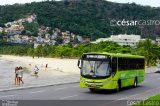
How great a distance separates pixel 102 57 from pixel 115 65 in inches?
41.2

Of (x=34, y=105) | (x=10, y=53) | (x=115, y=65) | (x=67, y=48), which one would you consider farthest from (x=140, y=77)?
(x=10, y=53)

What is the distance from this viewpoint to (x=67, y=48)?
144 m

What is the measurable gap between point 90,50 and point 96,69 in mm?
101790

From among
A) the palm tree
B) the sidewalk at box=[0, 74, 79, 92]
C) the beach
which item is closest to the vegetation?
the palm tree

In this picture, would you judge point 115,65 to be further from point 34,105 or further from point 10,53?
point 10,53

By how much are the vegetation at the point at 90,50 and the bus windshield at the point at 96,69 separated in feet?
199

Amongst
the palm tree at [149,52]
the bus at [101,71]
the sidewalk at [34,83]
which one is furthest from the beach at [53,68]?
the bus at [101,71]

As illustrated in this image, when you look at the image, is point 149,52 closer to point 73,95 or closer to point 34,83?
point 34,83

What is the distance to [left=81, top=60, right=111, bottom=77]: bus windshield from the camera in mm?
23203

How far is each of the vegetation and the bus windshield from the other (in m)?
60.6

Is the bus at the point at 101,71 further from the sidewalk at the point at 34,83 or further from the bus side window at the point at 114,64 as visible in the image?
the sidewalk at the point at 34,83

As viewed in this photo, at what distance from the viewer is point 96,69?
23.3m

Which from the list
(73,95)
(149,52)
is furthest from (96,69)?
(149,52)

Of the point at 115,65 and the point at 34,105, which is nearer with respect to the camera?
the point at 34,105
